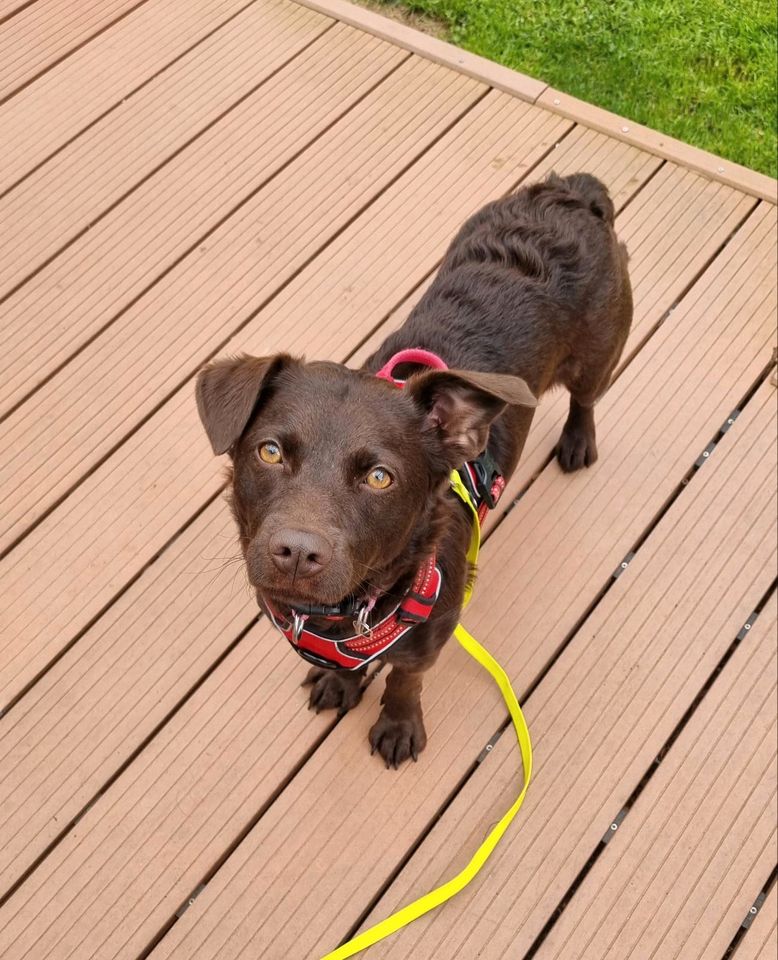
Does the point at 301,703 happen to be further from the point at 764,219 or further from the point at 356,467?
the point at 764,219

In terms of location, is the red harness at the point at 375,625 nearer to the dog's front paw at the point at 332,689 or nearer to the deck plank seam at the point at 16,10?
the dog's front paw at the point at 332,689

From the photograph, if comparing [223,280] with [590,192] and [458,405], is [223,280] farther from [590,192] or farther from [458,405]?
[458,405]

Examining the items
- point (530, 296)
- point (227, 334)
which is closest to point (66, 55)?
point (227, 334)

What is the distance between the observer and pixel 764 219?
3.98 meters

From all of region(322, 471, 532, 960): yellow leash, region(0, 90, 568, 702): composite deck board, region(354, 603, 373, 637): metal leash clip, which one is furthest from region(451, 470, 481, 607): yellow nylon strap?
region(0, 90, 568, 702): composite deck board

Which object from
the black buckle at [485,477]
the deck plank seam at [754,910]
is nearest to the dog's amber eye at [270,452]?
the black buckle at [485,477]

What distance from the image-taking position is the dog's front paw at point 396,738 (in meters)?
2.81

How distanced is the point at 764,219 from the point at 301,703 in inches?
105

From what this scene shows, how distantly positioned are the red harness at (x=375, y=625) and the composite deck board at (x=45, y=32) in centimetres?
262

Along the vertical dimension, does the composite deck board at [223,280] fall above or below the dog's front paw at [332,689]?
above

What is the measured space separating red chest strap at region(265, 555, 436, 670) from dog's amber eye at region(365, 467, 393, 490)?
32 centimetres

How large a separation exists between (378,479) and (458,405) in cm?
26

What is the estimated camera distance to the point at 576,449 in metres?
3.34

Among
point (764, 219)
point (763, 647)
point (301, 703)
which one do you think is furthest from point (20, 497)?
point (764, 219)
